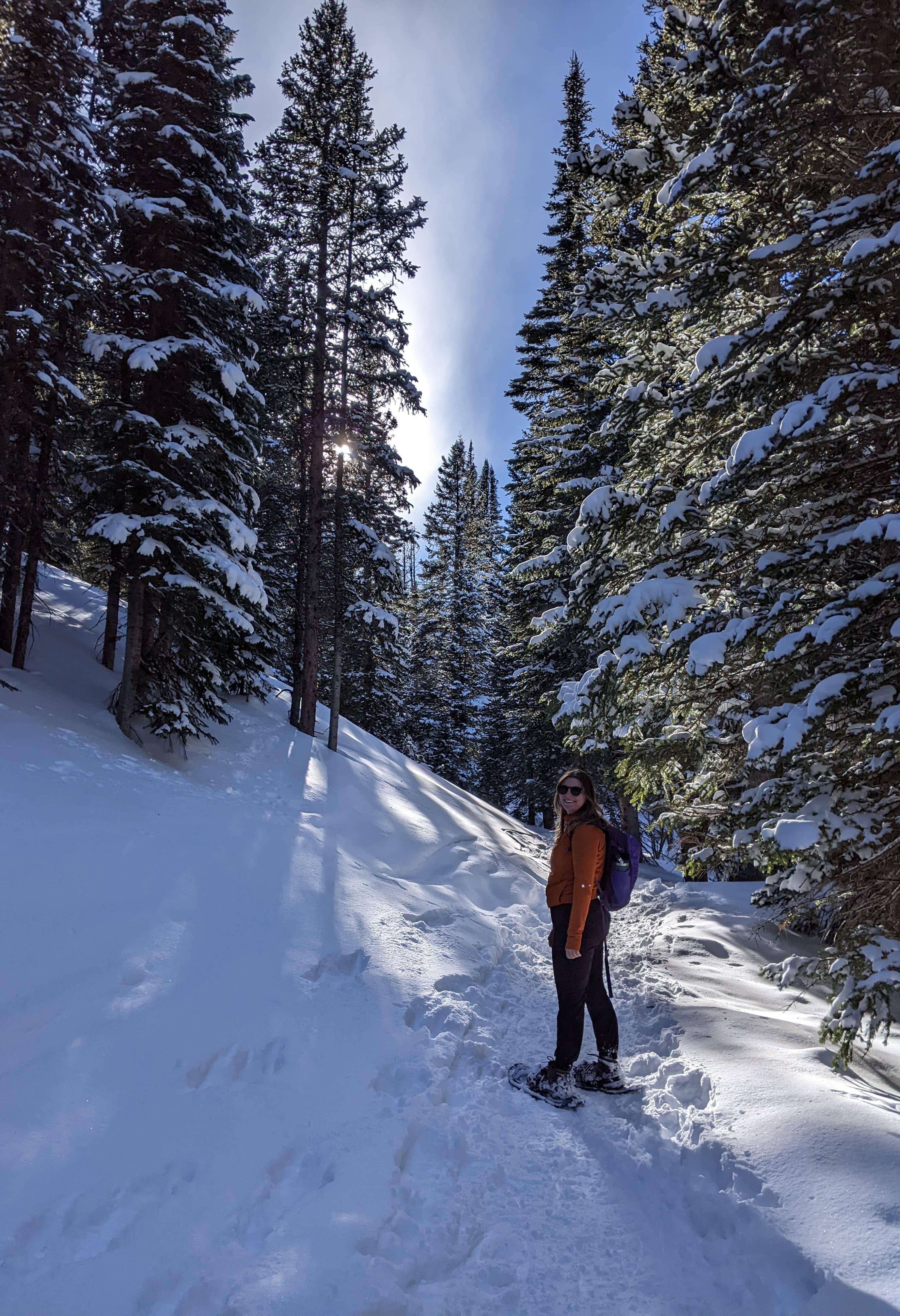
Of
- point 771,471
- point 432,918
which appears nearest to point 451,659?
point 432,918

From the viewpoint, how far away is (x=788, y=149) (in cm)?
497

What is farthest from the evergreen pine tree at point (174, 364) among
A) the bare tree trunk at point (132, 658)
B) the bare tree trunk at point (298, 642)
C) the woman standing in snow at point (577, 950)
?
the woman standing in snow at point (577, 950)

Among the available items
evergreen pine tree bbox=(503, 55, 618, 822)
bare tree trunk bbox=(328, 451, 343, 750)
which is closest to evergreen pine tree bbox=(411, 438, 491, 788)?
evergreen pine tree bbox=(503, 55, 618, 822)

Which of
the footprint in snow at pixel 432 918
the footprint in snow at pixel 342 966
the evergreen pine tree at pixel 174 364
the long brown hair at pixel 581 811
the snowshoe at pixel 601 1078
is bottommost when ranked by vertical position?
the footprint in snow at pixel 432 918

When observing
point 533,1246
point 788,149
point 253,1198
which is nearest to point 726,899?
point 533,1246

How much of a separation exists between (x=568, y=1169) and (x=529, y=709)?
50.1 ft

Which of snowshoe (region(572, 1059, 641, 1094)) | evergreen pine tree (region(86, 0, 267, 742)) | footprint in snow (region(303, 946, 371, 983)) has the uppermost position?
evergreen pine tree (region(86, 0, 267, 742))

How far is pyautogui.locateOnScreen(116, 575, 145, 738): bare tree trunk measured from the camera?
9.31 metres

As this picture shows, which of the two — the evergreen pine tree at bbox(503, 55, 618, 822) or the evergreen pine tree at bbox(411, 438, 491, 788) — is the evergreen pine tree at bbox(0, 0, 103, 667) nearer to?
the evergreen pine tree at bbox(503, 55, 618, 822)

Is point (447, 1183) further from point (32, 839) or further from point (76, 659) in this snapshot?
point (76, 659)

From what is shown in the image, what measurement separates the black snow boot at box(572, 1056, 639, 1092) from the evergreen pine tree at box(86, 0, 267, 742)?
24.1ft

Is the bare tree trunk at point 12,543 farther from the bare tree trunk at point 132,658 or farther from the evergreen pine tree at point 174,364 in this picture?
the bare tree trunk at point 132,658

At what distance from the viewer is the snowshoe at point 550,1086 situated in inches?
167

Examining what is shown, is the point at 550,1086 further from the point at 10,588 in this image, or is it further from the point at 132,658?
the point at 10,588
